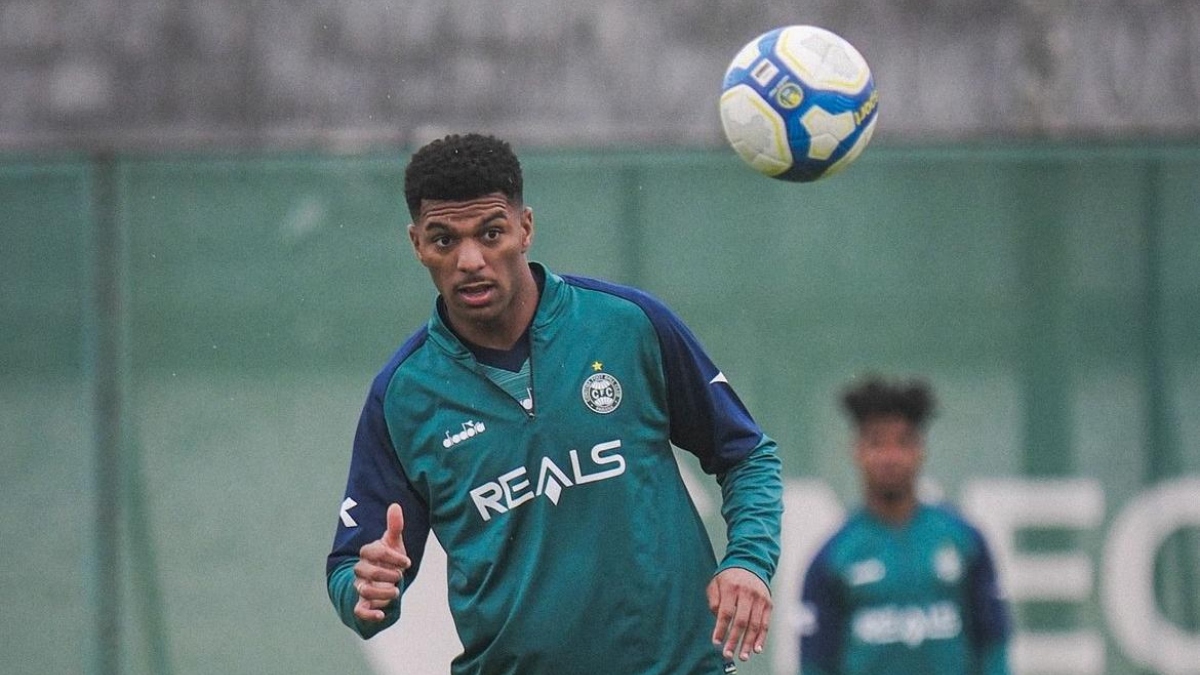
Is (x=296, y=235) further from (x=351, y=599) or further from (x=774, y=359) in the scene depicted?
(x=351, y=599)

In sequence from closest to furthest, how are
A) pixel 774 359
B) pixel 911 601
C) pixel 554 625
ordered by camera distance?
pixel 554 625
pixel 911 601
pixel 774 359

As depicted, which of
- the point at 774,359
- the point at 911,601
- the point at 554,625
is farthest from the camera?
the point at 774,359

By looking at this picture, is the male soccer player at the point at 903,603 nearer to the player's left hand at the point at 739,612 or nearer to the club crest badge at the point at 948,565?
the club crest badge at the point at 948,565

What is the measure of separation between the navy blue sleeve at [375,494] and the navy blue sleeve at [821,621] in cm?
280

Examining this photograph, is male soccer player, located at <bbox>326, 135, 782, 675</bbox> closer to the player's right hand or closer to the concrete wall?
the player's right hand

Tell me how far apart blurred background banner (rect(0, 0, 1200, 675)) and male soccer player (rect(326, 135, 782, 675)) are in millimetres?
3820

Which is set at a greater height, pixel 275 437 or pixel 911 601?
pixel 275 437

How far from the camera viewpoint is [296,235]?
894 cm

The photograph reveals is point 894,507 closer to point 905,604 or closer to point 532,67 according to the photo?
point 905,604

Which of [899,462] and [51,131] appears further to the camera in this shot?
[51,131]

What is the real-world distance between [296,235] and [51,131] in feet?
4.77

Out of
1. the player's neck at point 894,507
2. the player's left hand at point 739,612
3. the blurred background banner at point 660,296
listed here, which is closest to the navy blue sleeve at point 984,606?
the player's neck at point 894,507

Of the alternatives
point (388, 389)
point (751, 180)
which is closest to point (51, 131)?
point (751, 180)

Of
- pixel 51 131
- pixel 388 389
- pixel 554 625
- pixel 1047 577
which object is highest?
pixel 51 131
